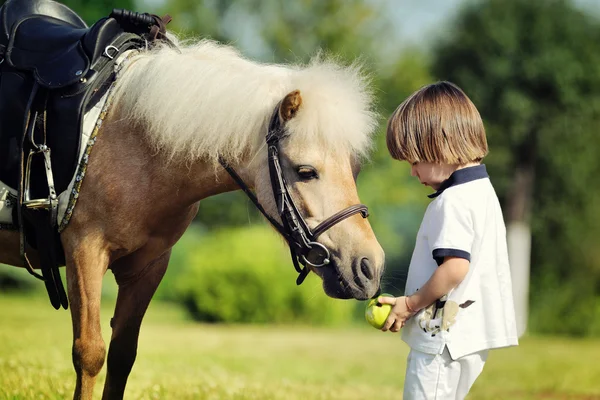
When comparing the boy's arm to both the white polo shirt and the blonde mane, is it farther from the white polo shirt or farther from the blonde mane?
the blonde mane

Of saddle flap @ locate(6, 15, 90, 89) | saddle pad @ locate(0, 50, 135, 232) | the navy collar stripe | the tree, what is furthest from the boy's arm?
the tree

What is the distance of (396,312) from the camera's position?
259 cm

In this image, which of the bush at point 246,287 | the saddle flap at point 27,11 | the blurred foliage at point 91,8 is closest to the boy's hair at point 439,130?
the saddle flap at point 27,11

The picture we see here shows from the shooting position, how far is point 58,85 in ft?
10.1

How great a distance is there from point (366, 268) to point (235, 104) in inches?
33.8

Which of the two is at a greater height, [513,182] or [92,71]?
[513,182]

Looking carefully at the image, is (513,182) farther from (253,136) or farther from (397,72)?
(253,136)

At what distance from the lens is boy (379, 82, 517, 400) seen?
2514mm

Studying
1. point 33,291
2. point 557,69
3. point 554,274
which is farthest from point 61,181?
point 33,291

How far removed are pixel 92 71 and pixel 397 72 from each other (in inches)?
722

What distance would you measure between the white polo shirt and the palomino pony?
31 centimetres

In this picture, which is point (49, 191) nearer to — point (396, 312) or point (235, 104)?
point (235, 104)

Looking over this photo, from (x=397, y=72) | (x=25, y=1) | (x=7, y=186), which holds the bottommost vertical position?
(x=7, y=186)

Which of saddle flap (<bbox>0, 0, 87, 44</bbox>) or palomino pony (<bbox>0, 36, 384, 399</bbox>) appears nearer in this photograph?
palomino pony (<bbox>0, 36, 384, 399</bbox>)
